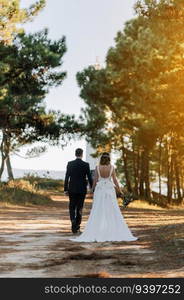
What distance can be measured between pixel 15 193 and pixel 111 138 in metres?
14.4

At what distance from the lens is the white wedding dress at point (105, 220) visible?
47.3ft

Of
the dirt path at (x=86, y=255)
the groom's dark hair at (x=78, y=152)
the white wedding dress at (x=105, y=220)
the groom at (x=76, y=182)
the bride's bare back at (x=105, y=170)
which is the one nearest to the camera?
the dirt path at (x=86, y=255)

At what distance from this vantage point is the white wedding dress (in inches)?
568

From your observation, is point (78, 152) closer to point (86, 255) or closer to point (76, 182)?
point (76, 182)

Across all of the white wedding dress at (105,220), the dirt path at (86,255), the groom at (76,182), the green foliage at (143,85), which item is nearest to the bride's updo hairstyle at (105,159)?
the white wedding dress at (105,220)

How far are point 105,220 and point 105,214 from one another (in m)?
0.20

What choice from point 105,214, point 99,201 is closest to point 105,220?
point 105,214

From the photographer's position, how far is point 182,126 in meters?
32.9

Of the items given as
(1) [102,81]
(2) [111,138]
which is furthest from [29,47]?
(2) [111,138]

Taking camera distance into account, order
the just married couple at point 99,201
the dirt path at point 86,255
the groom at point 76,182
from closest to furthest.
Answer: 1. the dirt path at point 86,255
2. the just married couple at point 99,201
3. the groom at point 76,182

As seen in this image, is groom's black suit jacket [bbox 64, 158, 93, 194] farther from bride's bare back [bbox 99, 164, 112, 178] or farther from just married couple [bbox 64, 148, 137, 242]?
bride's bare back [bbox 99, 164, 112, 178]

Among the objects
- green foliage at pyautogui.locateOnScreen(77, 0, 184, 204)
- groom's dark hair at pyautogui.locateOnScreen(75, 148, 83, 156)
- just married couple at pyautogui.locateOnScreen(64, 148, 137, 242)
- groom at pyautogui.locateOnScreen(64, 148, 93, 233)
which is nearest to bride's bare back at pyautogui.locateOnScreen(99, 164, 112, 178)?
just married couple at pyautogui.locateOnScreen(64, 148, 137, 242)

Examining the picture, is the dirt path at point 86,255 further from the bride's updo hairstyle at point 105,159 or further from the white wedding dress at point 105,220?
the bride's updo hairstyle at point 105,159

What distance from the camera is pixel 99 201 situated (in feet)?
50.5
